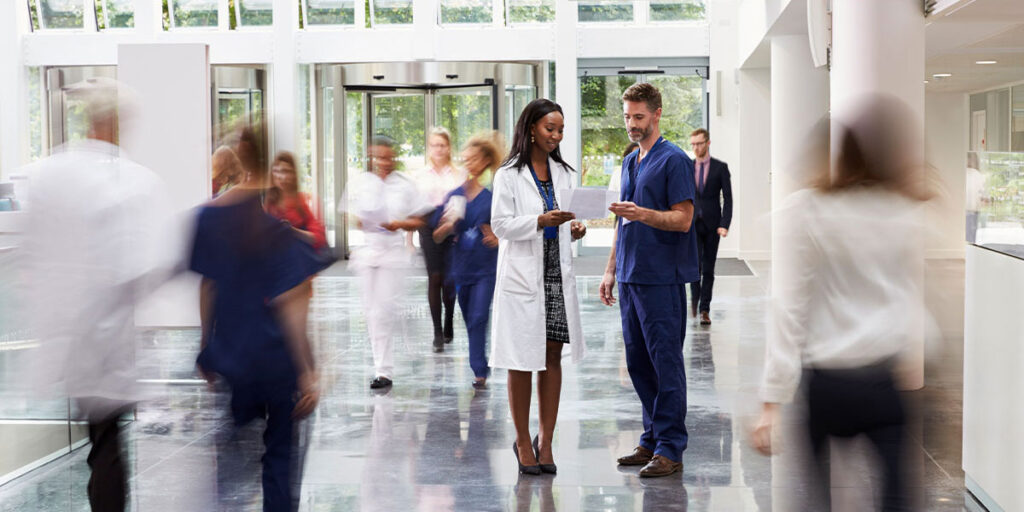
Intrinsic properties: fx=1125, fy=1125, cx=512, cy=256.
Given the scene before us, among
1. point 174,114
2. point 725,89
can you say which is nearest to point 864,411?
point 174,114

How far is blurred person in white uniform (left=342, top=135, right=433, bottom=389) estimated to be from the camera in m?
7.90

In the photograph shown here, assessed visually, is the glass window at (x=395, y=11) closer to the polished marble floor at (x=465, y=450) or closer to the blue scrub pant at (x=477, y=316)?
the polished marble floor at (x=465, y=450)

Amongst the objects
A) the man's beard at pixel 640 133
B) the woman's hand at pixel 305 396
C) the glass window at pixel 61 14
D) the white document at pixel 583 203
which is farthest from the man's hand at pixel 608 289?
the glass window at pixel 61 14

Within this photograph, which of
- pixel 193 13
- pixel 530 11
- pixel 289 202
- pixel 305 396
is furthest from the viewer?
pixel 193 13

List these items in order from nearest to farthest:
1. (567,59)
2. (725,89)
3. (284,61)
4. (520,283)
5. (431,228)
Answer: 1. (520,283)
2. (431,228)
3. (725,89)
4. (567,59)
5. (284,61)

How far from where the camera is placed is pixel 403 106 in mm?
19656

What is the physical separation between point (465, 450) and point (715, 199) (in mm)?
5651

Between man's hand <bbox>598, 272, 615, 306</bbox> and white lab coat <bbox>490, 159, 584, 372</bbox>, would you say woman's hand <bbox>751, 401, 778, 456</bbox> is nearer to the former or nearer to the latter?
white lab coat <bbox>490, 159, 584, 372</bbox>

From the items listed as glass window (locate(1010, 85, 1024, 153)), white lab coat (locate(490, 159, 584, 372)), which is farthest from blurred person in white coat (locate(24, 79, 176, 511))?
glass window (locate(1010, 85, 1024, 153))

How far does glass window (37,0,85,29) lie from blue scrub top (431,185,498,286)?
15474mm

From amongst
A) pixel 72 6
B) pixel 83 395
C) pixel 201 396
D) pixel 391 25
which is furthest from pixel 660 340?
pixel 72 6

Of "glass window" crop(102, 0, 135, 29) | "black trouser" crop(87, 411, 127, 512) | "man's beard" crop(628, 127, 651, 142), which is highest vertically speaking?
"glass window" crop(102, 0, 135, 29)

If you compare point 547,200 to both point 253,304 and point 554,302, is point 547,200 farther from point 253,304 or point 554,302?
point 253,304

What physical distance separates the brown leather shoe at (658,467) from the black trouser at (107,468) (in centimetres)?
245
